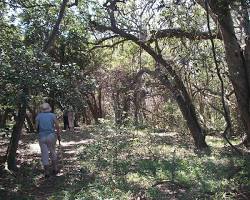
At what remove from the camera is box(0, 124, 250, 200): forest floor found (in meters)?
9.07

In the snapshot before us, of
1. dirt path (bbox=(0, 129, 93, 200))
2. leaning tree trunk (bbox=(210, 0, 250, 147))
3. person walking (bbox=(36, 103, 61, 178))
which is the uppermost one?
leaning tree trunk (bbox=(210, 0, 250, 147))

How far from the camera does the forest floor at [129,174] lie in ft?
29.8

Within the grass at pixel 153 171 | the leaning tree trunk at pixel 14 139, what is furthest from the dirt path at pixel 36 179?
the grass at pixel 153 171

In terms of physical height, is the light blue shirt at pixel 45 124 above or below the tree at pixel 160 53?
below

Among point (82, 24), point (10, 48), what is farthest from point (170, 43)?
point (10, 48)

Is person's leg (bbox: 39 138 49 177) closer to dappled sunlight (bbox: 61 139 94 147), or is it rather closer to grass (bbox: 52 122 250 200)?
grass (bbox: 52 122 250 200)

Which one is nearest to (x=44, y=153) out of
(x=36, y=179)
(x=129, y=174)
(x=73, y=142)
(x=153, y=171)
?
(x=36, y=179)

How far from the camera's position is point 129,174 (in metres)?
11.0

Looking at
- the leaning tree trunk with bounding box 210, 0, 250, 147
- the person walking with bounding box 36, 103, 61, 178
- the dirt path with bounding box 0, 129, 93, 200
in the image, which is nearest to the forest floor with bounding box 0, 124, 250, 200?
the dirt path with bounding box 0, 129, 93, 200

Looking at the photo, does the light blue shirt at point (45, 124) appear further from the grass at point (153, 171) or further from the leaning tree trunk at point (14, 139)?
the grass at point (153, 171)

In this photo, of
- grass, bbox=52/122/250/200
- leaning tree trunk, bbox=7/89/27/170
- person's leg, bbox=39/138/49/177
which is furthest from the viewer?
leaning tree trunk, bbox=7/89/27/170

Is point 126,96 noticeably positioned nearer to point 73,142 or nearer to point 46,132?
point 73,142

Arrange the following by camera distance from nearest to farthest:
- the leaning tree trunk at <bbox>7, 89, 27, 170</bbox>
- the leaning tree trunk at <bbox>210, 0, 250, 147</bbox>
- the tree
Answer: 1. the leaning tree trunk at <bbox>210, 0, 250, 147</bbox>
2. the leaning tree trunk at <bbox>7, 89, 27, 170</bbox>
3. the tree

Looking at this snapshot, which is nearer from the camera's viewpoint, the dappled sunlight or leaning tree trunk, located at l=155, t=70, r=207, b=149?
leaning tree trunk, located at l=155, t=70, r=207, b=149
